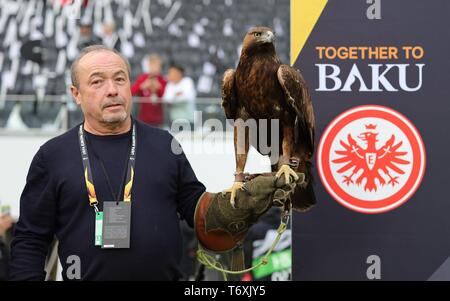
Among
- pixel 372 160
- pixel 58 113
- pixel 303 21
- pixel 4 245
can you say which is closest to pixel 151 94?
pixel 58 113

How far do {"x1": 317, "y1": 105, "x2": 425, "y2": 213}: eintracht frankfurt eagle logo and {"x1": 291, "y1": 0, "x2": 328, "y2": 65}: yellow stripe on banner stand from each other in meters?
0.31

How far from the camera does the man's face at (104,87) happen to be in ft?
7.92

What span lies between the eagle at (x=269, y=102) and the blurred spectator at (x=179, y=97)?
3.10 meters

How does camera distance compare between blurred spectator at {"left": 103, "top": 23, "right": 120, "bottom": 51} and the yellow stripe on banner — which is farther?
blurred spectator at {"left": 103, "top": 23, "right": 120, "bottom": 51}

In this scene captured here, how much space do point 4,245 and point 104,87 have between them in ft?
11.7

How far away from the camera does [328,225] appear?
289 cm

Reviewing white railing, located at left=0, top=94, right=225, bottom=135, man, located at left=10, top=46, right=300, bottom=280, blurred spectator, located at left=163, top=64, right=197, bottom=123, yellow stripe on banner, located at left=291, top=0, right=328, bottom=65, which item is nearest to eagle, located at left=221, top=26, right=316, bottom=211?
man, located at left=10, top=46, right=300, bottom=280

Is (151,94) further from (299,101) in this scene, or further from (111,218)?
(111,218)

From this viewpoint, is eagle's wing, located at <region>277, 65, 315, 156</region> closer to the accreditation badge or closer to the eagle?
the eagle

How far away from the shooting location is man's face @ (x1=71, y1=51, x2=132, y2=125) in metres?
2.41

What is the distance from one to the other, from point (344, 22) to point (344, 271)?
0.94 m

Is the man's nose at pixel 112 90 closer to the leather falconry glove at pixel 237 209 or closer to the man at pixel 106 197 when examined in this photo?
the man at pixel 106 197
